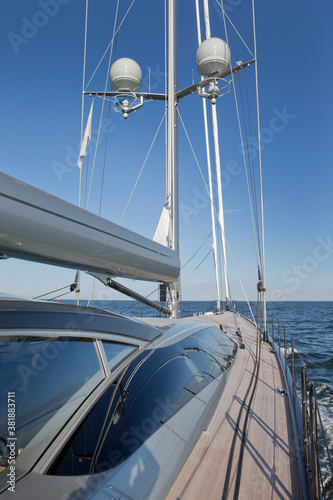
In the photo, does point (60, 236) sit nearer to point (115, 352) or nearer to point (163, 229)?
point (115, 352)

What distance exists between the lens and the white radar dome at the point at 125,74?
19.6 feet

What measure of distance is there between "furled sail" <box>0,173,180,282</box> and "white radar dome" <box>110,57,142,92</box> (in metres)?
5.09

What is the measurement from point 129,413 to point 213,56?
5.93 metres

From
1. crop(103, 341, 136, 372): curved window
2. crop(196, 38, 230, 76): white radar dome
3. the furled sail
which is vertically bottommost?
crop(103, 341, 136, 372): curved window

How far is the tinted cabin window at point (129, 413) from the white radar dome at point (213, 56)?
5347 mm

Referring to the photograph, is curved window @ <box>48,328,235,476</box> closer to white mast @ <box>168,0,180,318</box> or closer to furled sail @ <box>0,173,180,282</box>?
furled sail @ <box>0,173,180,282</box>

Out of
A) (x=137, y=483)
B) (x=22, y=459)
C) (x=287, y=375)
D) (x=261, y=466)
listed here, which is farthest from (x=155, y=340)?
(x=287, y=375)

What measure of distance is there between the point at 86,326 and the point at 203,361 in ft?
5.79

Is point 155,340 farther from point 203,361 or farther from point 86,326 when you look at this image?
point 203,361

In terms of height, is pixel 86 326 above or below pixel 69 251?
below

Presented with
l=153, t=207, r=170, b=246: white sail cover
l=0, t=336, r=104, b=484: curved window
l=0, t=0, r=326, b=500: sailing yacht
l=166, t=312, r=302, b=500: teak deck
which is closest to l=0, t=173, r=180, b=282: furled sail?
l=0, t=0, r=326, b=500: sailing yacht

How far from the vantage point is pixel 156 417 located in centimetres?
173

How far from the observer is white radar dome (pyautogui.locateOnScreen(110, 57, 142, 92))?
235 inches

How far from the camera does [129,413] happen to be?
155 cm
